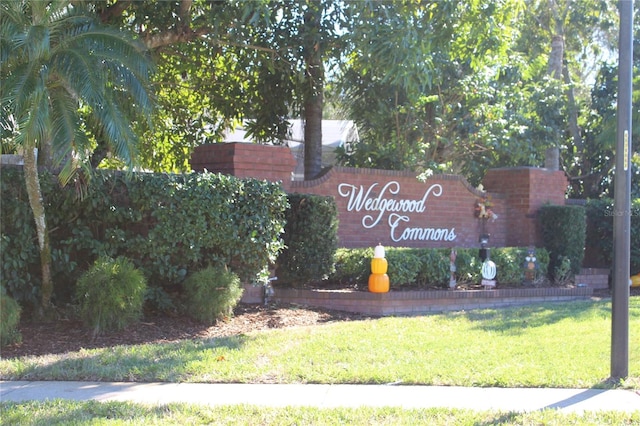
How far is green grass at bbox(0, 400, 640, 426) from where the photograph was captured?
6.00 metres

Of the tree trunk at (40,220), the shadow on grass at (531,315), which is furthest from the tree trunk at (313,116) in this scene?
the tree trunk at (40,220)

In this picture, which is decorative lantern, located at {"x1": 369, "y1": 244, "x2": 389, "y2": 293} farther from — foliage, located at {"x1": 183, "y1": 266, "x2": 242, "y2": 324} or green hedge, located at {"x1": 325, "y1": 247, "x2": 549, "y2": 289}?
foliage, located at {"x1": 183, "y1": 266, "x2": 242, "y2": 324}

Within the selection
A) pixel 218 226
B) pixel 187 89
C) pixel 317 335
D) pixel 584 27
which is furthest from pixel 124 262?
pixel 584 27

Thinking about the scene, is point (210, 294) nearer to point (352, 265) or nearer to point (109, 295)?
point (109, 295)

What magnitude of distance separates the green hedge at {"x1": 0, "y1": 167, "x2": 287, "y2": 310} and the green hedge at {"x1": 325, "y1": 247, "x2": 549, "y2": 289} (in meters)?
2.19

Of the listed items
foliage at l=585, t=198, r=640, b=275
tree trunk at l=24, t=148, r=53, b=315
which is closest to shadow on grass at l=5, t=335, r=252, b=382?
tree trunk at l=24, t=148, r=53, b=315

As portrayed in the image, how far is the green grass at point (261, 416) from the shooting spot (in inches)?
236

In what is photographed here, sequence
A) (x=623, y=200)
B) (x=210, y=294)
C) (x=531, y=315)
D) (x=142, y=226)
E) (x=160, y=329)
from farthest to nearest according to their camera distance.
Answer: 1. (x=531, y=315)
2. (x=142, y=226)
3. (x=210, y=294)
4. (x=160, y=329)
5. (x=623, y=200)

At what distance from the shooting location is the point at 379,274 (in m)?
12.1

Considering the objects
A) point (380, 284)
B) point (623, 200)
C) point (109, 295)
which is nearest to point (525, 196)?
point (380, 284)

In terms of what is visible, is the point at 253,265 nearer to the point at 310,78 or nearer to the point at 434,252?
the point at 434,252

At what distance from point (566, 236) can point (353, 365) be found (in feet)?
28.6

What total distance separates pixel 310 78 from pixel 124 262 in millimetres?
6388

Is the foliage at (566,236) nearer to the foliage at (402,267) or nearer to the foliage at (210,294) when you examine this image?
the foliage at (402,267)
